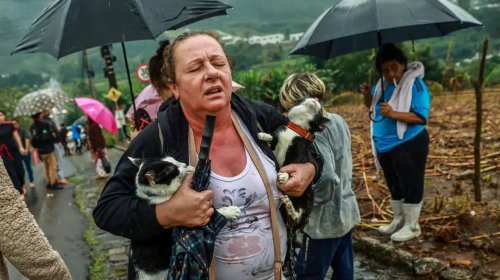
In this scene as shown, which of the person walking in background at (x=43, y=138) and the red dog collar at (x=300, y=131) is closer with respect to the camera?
the red dog collar at (x=300, y=131)

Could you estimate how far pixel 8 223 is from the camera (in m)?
1.81

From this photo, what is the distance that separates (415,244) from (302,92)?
2.70 m

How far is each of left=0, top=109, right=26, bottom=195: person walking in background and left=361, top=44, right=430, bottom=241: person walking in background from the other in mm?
6823

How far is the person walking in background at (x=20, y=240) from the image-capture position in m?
1.81

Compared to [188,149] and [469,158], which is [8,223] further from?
[469,158]

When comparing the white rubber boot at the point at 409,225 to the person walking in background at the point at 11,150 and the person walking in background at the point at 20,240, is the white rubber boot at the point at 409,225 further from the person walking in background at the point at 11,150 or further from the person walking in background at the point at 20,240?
the person walking in background at the point at 11,150

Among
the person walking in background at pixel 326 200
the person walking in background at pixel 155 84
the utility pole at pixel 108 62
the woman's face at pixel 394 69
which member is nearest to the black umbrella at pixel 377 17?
the woman's face at pixel 394 69

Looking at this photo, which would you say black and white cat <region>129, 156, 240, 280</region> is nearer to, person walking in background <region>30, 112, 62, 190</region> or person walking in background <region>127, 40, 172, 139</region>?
person walking in background <region>127, 40, 172, 139</region>

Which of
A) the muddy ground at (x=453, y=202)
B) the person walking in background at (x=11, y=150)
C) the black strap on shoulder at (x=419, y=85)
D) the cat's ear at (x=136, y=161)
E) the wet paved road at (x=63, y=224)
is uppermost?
the cat's ear at (x=136, y=161)

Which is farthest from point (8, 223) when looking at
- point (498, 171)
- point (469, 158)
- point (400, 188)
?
point (469, 158)

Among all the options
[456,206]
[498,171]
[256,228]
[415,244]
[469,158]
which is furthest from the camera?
[469,158]

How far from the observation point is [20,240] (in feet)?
6.03

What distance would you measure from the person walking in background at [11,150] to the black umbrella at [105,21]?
A: 5.94 meters

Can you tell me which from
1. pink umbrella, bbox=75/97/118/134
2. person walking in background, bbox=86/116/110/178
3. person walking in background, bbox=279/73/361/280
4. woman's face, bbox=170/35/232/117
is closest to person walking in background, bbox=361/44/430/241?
Answer: person walking in background, bbox=279/73/361/280
